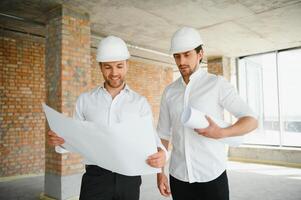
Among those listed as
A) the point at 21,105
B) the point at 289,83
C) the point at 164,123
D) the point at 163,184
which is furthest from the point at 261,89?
the point at 163,184

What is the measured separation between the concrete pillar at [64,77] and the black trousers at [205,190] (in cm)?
305

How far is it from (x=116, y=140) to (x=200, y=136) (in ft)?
2.05

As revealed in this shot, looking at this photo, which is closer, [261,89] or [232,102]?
[232,102]

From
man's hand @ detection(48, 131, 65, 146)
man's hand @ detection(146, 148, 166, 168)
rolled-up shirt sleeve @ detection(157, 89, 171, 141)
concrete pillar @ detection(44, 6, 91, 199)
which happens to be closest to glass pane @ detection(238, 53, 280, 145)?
concrete pillar @ detection(44, 6, 91, 199)

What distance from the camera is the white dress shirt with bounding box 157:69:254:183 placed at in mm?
1719

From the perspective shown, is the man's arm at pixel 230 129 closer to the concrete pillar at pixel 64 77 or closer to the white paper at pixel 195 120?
the white paper at pixel 195 120

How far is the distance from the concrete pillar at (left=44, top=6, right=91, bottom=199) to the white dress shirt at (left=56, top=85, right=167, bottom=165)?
2.71 m

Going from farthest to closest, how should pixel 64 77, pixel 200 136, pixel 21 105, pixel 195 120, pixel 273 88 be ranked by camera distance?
pixel 273 88, pixel 21 105, pixel 64 77, pixel 200 136, pixel 195 120

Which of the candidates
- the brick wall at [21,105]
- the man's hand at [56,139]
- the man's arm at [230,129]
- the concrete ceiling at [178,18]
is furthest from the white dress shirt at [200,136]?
the brick wall at [21,105]

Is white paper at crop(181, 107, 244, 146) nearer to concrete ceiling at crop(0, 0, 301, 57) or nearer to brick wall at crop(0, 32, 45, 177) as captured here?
concrete ceiling at crop(0, 0, 301, 57)

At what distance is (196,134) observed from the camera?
5.82 feet

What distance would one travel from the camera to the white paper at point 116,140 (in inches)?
52.6

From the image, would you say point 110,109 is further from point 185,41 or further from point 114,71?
point 185,41

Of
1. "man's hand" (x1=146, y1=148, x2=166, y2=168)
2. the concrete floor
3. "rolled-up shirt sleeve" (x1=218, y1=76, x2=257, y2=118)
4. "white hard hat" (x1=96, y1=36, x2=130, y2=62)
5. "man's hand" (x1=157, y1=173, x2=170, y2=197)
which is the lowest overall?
the concrete floor
